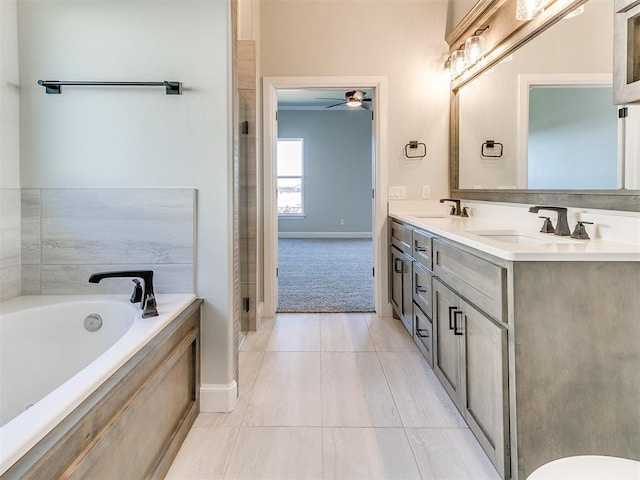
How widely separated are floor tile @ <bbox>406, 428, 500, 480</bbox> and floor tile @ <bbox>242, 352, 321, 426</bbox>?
18.1 inches

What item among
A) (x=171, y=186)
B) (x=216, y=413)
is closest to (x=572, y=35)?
(x=171, y=186)

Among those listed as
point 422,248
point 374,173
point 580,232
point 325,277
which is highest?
point 374,173

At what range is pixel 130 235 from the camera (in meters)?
1.84

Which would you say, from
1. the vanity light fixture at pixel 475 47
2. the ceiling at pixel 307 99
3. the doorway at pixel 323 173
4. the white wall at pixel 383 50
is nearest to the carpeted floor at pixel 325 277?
the doorway at pixel 323 173

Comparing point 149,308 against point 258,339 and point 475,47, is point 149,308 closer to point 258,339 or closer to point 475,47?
point 258,339

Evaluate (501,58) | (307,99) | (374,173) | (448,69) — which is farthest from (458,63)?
(307,99)

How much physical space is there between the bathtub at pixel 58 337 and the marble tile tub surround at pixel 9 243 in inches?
2.8

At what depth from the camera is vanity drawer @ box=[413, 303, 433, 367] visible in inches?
85.4

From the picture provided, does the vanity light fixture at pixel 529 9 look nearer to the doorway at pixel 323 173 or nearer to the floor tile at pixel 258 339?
the floor tile at pixel 258 339

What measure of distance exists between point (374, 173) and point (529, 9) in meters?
1.59

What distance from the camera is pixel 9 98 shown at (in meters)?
1.75

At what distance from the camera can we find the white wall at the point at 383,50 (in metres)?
3.29

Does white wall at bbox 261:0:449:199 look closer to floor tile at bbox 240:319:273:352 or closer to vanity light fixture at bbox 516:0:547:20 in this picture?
vanity light fixture at bbox 516:0:547:20

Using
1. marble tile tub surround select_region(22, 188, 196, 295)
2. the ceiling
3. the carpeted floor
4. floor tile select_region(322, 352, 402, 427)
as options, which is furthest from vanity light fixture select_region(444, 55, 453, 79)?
the ceiling
